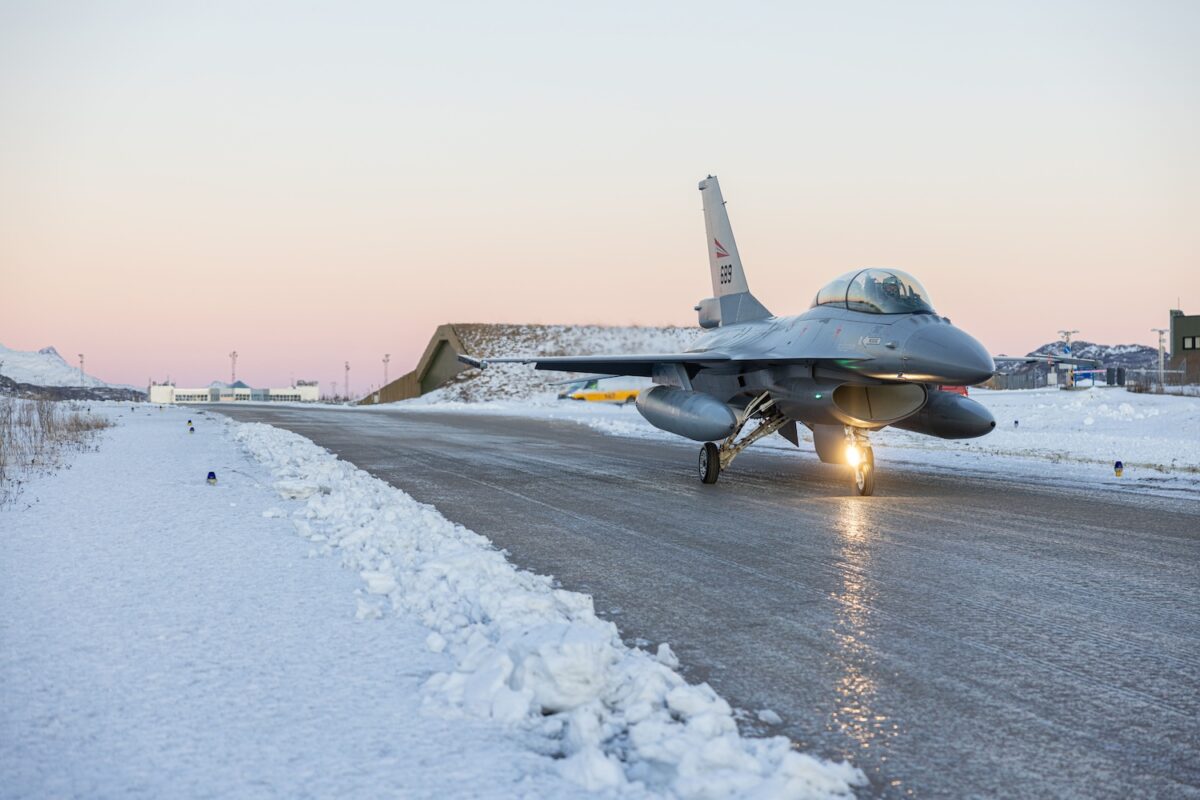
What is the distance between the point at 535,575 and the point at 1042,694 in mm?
3309

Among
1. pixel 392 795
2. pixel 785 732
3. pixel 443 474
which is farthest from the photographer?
pixel 443 474

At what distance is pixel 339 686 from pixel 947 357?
28.3ft

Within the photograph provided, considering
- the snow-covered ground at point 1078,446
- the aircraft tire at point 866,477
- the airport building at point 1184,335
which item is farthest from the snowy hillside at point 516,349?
the aircraft tire at point 866,477

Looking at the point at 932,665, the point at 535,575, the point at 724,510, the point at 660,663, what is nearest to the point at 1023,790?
the point at 932,665

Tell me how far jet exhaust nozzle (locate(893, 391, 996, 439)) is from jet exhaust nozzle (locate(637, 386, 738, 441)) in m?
2.67

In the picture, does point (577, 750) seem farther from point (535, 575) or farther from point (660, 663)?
point (535, 575)

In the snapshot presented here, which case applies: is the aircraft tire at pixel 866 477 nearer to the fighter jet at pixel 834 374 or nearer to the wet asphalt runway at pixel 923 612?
the fighter jet at pixel 834 374

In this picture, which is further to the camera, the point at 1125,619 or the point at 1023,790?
the point at 1125,619

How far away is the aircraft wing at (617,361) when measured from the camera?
14227 mm

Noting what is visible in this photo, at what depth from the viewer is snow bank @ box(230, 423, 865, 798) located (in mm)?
2863

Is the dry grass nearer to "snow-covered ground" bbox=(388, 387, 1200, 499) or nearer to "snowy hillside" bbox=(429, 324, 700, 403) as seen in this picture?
"snow-covered ground" bbox=(388, 387, 1200, 499)

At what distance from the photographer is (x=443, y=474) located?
13.5m

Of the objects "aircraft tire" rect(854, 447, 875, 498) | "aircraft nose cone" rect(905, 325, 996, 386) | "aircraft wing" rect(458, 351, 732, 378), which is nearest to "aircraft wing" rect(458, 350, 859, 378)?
"aircraft wing" rect(458, 351, 732, 378)

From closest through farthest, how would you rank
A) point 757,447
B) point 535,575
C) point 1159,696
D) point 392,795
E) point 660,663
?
point 392,795, point 1159,696, point 660,663, point 535,575, point 757,447
